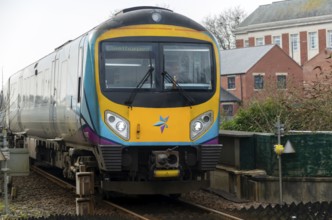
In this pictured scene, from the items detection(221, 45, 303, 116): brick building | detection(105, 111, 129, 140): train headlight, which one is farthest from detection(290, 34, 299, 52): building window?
detection(105, 111, 129, 140): train headlight

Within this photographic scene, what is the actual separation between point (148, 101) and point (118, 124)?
0.65 m

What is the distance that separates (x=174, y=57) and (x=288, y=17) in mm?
74020

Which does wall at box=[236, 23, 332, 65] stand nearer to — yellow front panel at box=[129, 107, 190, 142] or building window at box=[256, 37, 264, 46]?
building window at box=[256, 37, 264, 46]

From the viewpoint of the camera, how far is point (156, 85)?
1052cm

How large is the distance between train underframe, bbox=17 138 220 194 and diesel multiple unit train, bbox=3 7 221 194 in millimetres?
17

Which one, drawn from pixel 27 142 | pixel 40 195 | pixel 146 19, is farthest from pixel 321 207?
pixel 27 142

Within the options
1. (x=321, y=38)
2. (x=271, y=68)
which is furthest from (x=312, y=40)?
(x=271, y=68)

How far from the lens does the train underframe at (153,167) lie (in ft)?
33.6

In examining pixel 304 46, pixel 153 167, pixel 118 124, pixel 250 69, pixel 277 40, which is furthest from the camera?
pixel 277 40

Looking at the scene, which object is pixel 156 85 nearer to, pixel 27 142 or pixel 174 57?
pixel 174 57

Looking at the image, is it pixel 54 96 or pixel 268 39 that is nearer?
pixel 54 96

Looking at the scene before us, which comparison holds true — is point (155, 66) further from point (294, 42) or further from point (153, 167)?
point (294, 42)

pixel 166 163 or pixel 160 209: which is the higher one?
pixel 166 163

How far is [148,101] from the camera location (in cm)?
1031
